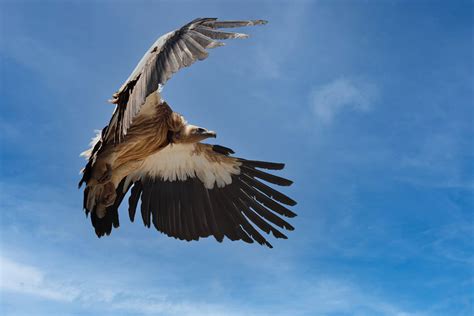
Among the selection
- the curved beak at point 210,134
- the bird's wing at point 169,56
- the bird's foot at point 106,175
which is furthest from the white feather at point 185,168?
the bird's wing at point 169,56

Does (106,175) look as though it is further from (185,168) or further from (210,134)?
(185,168)

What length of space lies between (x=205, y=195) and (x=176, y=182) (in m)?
0.50

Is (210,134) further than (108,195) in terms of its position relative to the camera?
No

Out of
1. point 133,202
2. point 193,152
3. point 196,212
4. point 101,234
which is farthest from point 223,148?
point 101,234

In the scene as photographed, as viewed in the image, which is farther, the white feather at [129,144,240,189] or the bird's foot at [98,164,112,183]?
the white feather at [129,144,240,189]

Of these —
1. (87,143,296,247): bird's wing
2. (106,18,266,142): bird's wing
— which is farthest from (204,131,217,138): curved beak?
(106,18,266,142): bird's wing

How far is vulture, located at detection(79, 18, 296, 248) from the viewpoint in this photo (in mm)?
6977

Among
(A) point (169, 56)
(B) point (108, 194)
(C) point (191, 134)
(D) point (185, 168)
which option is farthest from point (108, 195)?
(A) point (169, 56)

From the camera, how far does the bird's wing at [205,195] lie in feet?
26.8

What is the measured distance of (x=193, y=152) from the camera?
846 centimetres

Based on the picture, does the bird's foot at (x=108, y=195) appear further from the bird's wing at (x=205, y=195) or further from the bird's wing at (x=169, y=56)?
the bird's wing at (x=169, y=56)

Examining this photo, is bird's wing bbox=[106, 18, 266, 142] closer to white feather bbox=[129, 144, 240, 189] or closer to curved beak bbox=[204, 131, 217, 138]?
curved beak bbox=[204, 131, 217, 138]

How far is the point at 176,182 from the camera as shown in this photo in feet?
28.5

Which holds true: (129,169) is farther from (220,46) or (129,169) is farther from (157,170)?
(220,46)
